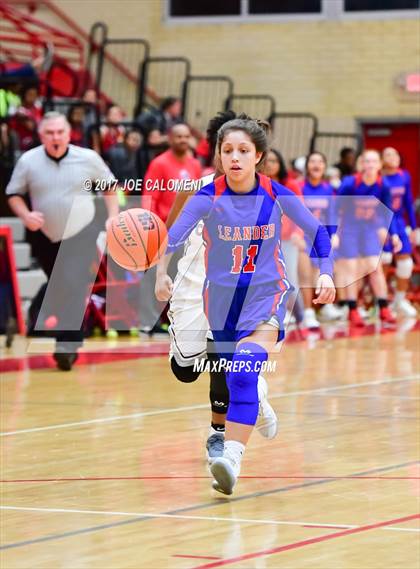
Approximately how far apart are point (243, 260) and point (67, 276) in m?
5.60

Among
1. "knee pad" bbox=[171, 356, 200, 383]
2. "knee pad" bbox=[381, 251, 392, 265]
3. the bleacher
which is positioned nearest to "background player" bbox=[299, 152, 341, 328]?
"knee pad" bbox=[381, 251, 392, 265]

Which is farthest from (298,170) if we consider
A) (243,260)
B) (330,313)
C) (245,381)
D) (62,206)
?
(245,381)

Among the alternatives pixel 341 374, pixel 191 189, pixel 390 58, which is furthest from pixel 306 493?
pixel 390 58

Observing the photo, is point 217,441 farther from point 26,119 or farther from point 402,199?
point 26,119

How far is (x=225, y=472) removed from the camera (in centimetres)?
714

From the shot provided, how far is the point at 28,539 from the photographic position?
21.1 feet

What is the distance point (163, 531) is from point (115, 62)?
62.1 ft

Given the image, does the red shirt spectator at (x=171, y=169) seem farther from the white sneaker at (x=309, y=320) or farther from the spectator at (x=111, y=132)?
the spectator at (x=111, y=132)

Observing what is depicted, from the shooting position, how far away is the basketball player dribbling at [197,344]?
7.99 m

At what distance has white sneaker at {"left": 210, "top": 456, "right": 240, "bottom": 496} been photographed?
7.14 metres

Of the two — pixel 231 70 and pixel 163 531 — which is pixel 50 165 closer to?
pixel 163 531

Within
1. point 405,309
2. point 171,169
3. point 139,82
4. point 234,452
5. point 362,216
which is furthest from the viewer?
point 139,82

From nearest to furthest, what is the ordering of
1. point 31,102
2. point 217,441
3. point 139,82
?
point 217,441 < point 31,102 < point 139,82

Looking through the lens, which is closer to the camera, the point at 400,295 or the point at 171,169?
the point at 171,169
